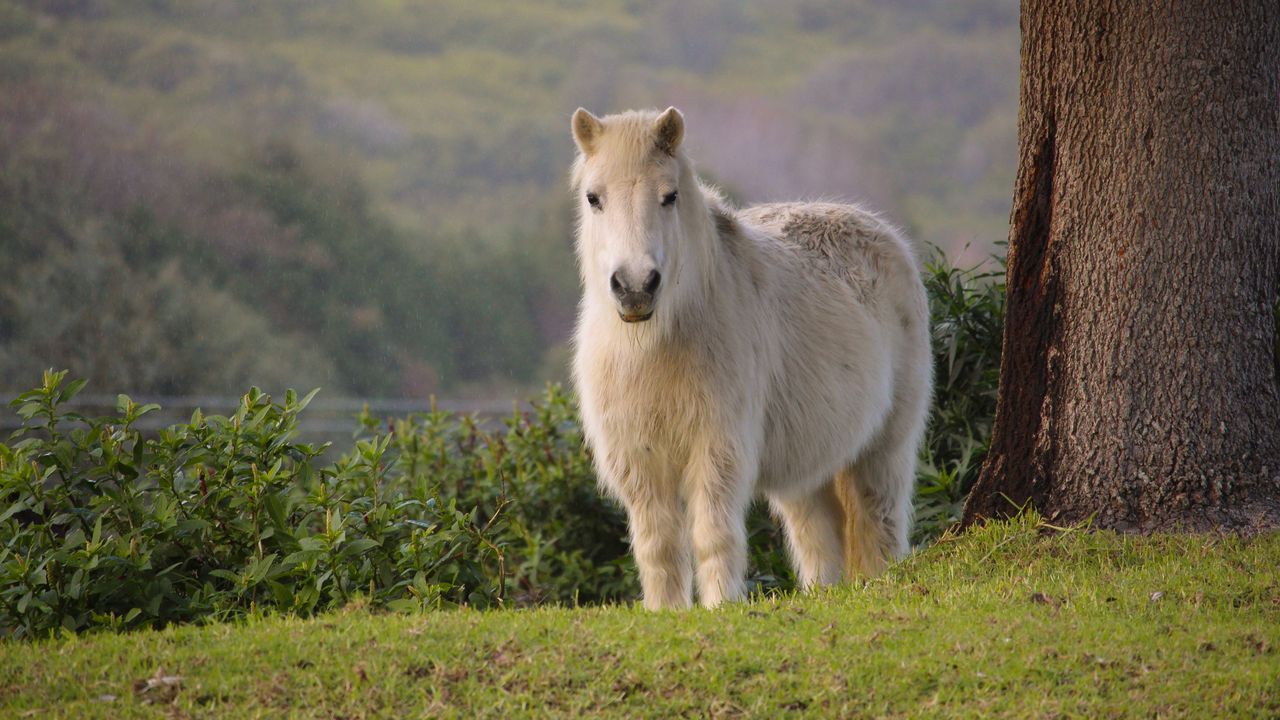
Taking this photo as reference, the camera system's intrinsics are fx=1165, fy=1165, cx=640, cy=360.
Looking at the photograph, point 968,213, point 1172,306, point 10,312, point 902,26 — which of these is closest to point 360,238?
point 10,312

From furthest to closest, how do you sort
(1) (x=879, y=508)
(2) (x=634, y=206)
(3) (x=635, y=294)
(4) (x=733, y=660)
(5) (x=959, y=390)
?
(5) (x=959, y=390), (1) (x=879, y=508), (2) (x=634, y=206), (3) (x=635, y=294), (4) (x=733, y=660)

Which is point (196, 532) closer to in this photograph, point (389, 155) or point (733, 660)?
point (733, 660)

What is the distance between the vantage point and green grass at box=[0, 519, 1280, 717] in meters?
3.39

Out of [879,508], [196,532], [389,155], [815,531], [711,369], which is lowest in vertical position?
[815,531]

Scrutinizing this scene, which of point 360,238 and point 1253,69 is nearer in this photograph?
point 1253,69

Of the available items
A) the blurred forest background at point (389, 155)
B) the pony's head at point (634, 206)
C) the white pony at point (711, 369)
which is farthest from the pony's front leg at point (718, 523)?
the blurred forest background at point (389, 155)

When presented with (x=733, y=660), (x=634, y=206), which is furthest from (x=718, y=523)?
(x=634, y=206)

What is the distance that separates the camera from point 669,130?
4.80 m

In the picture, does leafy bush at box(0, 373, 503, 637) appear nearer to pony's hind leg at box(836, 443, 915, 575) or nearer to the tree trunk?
pony's hind leg at box(836, 443, 915, 575)

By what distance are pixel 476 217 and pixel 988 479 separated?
29.7 metres

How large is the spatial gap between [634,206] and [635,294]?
1.33 feet

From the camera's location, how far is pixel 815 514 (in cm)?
630

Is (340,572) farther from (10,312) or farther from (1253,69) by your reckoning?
(10,312)

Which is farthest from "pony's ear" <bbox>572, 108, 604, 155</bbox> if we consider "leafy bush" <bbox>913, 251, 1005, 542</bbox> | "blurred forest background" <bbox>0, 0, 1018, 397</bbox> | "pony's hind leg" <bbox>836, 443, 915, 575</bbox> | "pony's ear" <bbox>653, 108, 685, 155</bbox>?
"blurred forest background" <bbox>0, 0, 1018, 397</bbox>
